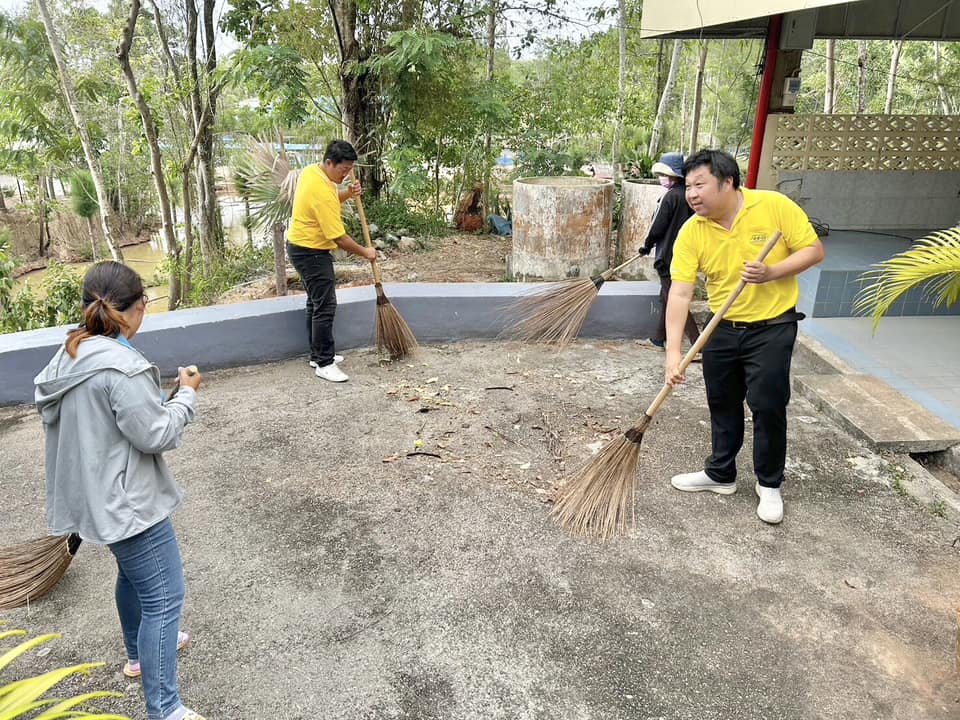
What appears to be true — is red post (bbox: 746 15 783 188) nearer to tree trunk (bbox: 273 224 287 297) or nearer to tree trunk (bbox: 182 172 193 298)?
tree trunk (bbox: 273 224 287 297)

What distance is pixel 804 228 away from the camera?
275 centimetres

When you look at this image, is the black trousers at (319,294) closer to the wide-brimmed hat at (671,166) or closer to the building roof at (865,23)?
the wide-brimmed hat at (671,166)

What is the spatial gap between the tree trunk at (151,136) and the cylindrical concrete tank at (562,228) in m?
4.08

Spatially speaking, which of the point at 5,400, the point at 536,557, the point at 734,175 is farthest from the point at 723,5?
the point at 5,400

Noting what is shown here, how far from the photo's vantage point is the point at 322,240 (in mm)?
4410

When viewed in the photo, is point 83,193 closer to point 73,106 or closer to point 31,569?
point 73,106

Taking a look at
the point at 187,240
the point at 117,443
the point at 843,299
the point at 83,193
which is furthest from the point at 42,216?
the point at 117,443

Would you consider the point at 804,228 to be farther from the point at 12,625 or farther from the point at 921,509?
the point at 12,625

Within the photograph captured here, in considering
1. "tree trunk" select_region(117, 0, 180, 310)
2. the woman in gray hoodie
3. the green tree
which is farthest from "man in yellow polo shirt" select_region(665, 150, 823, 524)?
the green tree

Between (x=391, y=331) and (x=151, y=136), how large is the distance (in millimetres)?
4818

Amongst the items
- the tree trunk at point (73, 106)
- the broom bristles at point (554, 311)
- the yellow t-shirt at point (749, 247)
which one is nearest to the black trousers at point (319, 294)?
the broom bristles at point (554, 311)

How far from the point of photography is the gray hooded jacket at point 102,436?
5.63 ft

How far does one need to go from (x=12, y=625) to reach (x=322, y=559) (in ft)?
3.56

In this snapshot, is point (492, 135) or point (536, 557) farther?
point (492, 135)
